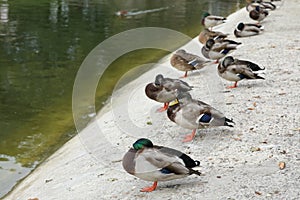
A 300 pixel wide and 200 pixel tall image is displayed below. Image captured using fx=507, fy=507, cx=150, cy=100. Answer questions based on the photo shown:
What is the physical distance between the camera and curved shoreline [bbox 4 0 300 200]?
19.2 feet

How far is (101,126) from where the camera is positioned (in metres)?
9.84

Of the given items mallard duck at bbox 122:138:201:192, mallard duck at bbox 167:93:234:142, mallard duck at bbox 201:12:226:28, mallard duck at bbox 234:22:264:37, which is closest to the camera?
mallard duck at bbox 122:138:201:192

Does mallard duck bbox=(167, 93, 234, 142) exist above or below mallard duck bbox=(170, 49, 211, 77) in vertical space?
above

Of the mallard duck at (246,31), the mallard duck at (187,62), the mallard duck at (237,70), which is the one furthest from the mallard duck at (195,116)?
the mallard duck at (246,31)

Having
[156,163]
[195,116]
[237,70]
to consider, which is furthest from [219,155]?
[237,70]

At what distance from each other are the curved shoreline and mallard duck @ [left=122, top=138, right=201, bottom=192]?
0.32 meters

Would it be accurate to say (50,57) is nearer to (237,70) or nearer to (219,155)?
(237,70)

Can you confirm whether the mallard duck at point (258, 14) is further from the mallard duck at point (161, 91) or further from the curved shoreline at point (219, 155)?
the mallard duck at point (161, 91)

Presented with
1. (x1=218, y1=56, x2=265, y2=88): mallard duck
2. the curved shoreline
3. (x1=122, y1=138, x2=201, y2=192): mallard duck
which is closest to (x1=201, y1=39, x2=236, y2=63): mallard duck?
the curved shoreline

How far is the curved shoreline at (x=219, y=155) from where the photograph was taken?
584 cm

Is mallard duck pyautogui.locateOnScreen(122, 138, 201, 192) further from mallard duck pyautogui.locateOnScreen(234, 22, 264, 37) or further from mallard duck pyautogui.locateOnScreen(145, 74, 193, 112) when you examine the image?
mallard duck pyautogui.locateOnScreen(234, 22, 264, 37)

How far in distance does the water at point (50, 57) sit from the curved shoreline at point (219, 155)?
0.69 metres

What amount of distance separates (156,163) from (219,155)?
157cm

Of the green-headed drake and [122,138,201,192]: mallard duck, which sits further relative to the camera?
the green-headed drake
